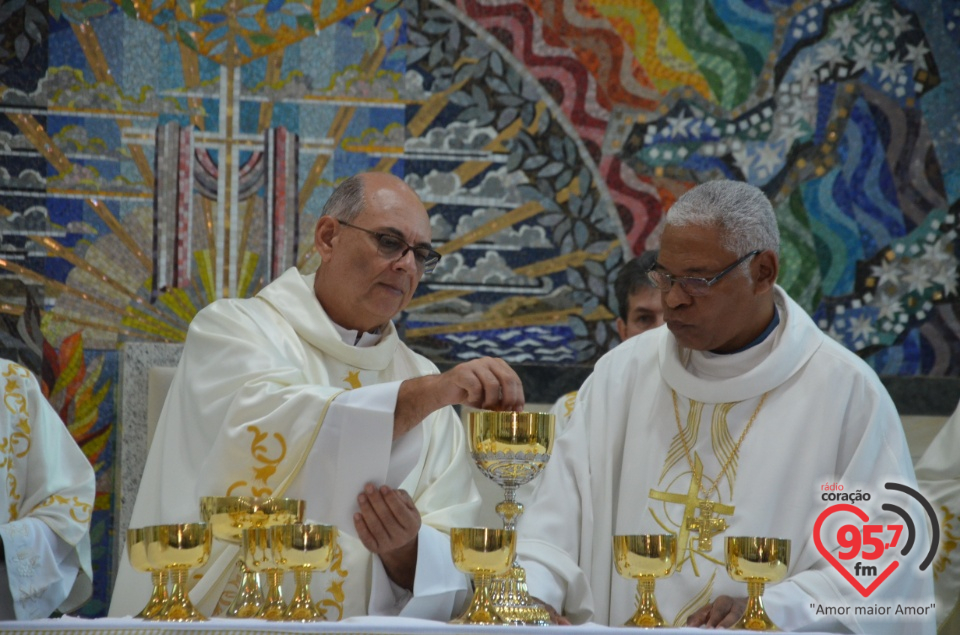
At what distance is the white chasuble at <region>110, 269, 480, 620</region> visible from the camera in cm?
356

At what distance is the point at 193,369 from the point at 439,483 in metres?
0.85

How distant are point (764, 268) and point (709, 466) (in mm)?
601

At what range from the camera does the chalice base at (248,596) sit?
298cm

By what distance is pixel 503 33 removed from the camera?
618cm

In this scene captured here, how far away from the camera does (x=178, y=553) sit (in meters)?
2.79

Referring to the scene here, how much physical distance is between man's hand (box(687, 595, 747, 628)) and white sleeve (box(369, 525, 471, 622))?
26.9 inches

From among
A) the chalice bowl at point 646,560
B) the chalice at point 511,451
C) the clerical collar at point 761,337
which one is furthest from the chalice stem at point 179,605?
the clerical collar at point 761,337

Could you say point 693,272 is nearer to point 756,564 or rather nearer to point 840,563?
point 840,563

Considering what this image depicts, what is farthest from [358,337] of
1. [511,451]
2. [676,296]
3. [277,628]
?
[277,628]

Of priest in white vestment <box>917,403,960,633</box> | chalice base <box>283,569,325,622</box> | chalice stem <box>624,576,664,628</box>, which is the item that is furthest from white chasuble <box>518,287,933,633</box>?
priest in white vestment <box>917,403,960,633</box>

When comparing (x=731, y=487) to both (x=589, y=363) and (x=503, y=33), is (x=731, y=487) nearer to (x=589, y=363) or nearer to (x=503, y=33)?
(x=589, y=363)

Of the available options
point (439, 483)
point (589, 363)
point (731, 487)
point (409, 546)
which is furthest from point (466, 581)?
point (589, 363)

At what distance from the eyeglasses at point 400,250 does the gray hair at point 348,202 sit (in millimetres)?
98

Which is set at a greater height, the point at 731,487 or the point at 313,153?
the point at 313,153
